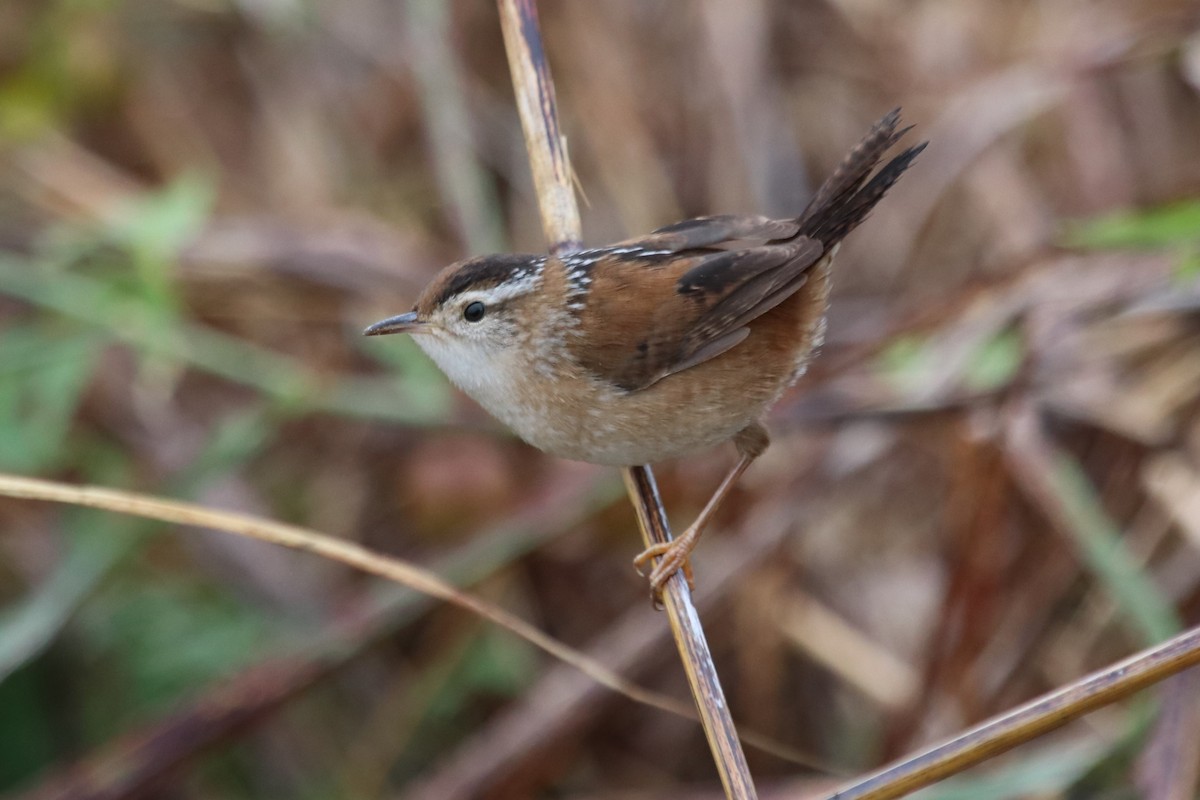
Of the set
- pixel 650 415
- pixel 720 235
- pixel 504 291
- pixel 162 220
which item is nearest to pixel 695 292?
pixel 720 235

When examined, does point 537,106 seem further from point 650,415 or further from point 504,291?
point 650,415

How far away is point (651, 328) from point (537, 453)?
6.53ft

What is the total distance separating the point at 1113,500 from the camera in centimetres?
386

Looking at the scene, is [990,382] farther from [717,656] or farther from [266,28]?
[266,28]

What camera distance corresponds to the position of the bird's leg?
2.59 meters

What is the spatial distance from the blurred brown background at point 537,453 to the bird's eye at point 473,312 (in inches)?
17.5

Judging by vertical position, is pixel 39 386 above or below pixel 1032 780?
above

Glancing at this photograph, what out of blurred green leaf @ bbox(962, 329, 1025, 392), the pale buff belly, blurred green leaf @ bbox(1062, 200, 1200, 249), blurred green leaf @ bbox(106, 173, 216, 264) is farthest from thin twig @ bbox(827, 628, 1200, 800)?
blurred green leaf @ bbox(106, 173, 216, 264)

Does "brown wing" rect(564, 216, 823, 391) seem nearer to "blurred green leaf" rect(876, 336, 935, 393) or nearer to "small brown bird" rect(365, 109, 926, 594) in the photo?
"small brown bird" rect(365, 109, 926, 594)

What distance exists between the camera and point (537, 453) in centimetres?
456

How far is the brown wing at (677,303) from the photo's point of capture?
260 centimetres

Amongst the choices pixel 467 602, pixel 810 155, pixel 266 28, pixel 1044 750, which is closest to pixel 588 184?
pixel 810 155

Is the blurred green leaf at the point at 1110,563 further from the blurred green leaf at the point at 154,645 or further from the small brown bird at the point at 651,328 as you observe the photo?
the blurred green leaf at the point at 154,645

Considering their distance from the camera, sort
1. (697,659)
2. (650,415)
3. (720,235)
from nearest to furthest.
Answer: (697,659) < (650,415) < (720,235)
